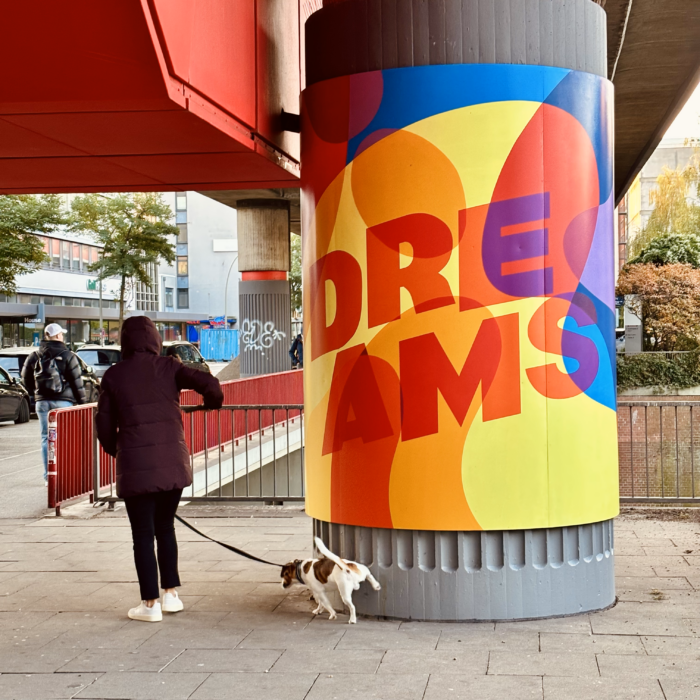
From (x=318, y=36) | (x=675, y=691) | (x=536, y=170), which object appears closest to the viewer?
(x=675, y=691)

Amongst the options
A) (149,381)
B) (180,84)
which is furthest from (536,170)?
(149,381)

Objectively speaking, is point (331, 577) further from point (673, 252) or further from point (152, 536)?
point (673, 252)

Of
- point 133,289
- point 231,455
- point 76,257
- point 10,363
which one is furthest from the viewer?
point 133,289

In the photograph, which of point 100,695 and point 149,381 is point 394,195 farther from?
point 100,695

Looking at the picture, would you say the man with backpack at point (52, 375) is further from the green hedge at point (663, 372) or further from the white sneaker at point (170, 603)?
the green hedge at point (663, 372)

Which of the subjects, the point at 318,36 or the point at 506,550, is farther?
the point at 318,36

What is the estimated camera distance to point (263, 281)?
107 ft

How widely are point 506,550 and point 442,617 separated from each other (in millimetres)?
562

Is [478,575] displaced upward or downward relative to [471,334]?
downward

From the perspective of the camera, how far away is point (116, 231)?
49.8 meters

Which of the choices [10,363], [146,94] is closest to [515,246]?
[146,94]

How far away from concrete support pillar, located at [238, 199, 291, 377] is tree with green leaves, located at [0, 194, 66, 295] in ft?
24.0

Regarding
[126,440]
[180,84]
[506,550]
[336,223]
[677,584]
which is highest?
[180,84]

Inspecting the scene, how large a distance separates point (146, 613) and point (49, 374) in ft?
21.5
